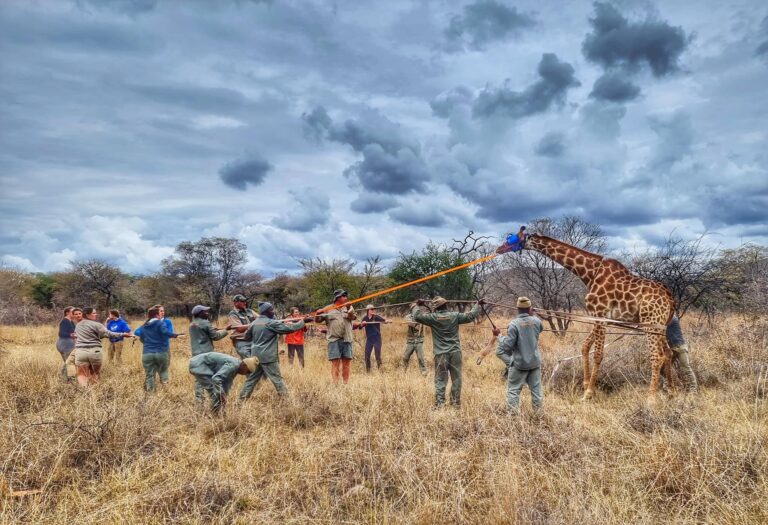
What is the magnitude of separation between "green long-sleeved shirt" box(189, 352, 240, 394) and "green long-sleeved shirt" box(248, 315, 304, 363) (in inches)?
14.3

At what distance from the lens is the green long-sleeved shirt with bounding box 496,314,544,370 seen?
6348 mm

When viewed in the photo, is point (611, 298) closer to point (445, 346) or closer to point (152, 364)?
point (445, 346)

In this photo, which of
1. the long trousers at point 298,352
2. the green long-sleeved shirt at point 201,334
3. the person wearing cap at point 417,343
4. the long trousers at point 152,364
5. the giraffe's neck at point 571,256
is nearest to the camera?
the green long-sleeved shirt at point 201,334

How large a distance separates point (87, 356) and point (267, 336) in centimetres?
327

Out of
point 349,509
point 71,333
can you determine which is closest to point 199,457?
point 349,509

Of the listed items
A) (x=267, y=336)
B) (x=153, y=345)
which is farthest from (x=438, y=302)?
(x=153, y=345)

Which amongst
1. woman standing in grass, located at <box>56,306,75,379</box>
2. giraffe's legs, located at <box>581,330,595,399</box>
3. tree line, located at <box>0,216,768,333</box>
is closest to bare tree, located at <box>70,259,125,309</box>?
tree line, located at <box>0,216,768,333</box>

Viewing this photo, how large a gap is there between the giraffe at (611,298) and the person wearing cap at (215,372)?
16.1ft

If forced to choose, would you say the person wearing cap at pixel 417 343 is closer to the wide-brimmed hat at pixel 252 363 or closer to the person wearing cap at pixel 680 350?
the wide-brimmed hat at pixel 252 363

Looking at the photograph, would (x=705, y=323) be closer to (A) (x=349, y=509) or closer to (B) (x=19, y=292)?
(A) (x=349, y=509)

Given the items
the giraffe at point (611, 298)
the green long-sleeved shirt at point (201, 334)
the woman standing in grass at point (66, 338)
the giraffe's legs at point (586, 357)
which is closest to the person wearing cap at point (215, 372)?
the green long-sleeved shirt at point (201, 334)

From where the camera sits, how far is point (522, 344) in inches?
251

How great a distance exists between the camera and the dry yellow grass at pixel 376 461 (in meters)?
3.78

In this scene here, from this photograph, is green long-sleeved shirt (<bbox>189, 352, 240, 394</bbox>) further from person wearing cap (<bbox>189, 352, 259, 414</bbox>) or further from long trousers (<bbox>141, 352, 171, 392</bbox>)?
long trousers (<bbox>141, 352, 171, 392</bbox>)
